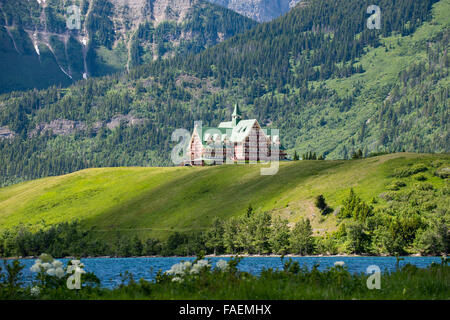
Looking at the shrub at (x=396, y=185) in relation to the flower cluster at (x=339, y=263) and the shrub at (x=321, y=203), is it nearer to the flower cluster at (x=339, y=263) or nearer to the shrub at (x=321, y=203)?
the shrub at (x=321, y=203)

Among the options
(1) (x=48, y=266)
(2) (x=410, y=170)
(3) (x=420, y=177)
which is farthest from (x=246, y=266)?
(2) (x=410, y=170)

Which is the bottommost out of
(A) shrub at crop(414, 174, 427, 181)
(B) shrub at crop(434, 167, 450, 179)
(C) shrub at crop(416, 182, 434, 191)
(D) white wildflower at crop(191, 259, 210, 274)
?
(C) shrub at crop(416, 182, 434, 191)

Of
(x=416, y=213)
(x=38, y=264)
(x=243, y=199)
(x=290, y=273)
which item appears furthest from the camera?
(x=243, y=199)

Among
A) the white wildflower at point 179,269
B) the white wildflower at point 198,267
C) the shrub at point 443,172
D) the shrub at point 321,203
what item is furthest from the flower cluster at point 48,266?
the shrub at point 443,172

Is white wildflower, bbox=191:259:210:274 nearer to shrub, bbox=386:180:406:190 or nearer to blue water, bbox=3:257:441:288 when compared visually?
blue water, bbox=3:257:441:288

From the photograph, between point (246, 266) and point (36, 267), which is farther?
point (246, 266)

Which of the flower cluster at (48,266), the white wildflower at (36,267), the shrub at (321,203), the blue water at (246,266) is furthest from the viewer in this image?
the shrub at (321,203)

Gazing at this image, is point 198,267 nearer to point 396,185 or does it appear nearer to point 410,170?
point 396,185

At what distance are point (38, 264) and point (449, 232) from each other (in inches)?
4810

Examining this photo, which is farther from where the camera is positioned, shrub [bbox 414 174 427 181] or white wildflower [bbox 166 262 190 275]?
shrub [bbox 414 174 427 181]

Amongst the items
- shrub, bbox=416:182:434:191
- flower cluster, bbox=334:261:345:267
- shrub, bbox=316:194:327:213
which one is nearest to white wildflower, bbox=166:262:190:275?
flower cluster, bbox=334:261:345:267

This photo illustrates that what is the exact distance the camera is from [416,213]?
500ft
